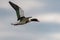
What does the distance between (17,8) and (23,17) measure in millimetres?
1077

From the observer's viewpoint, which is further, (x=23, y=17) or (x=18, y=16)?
(x=18, y=16)

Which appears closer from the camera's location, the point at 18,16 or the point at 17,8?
the point at 17,8

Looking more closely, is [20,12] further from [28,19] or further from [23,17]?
[28,19]

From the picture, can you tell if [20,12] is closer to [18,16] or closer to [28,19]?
[18,16]

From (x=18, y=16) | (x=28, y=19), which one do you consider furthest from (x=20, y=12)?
(x=28, y=19)

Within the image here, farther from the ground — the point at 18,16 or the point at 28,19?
the point at 18,16

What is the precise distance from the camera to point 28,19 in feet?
35.2

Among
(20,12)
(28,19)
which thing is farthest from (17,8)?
(28,19)

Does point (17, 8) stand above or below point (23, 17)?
above

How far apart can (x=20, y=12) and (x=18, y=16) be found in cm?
48

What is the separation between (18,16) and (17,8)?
1.16 meters

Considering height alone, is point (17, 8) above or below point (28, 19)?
above

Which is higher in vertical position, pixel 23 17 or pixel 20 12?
pixel 20 12

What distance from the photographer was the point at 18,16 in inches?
482
